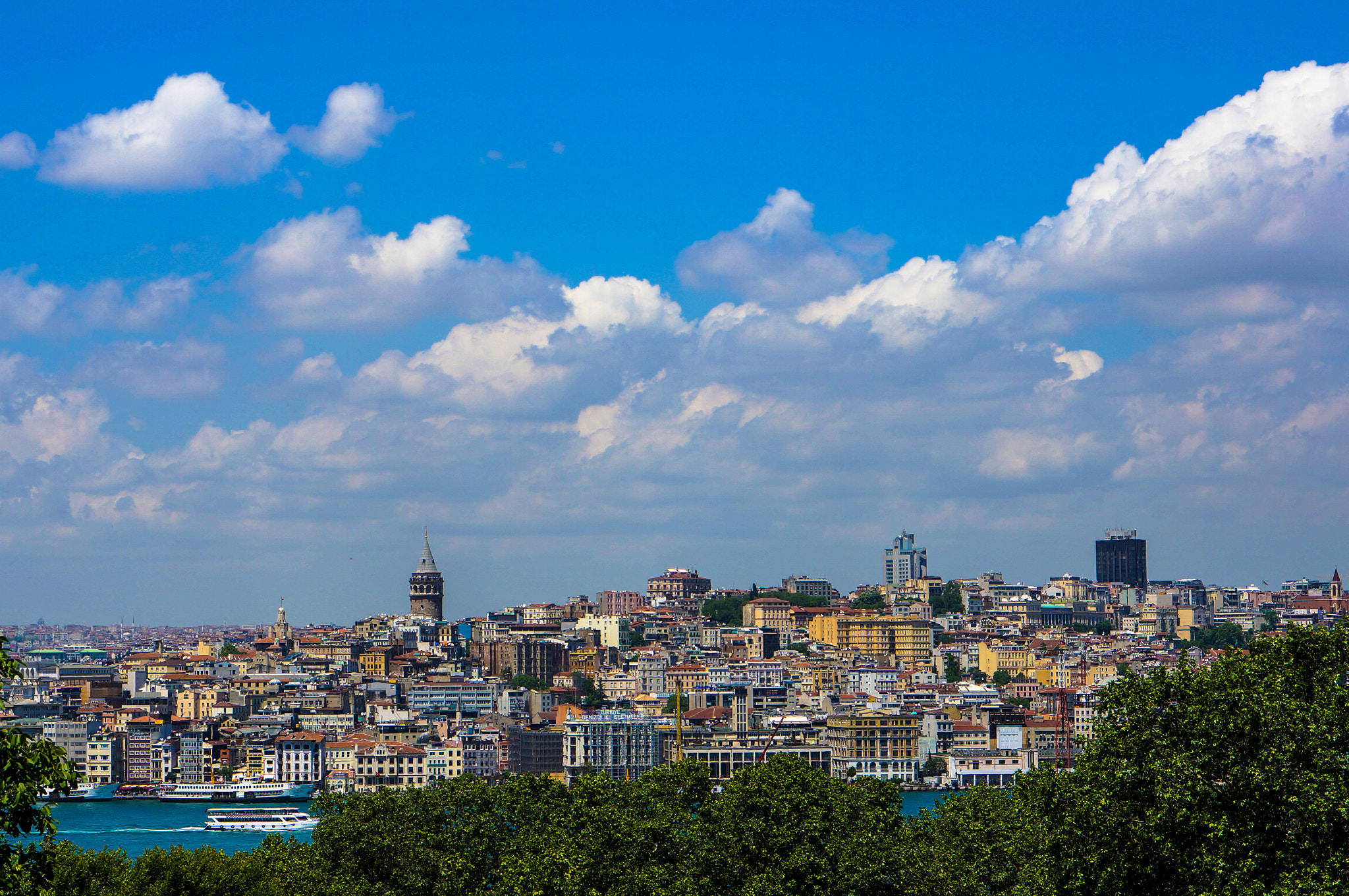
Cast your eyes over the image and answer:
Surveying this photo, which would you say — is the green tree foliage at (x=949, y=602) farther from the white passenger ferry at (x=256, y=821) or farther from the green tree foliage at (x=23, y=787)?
the green tree foliage at (x=23, y=787)

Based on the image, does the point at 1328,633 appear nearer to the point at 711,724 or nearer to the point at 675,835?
the point at 675,835

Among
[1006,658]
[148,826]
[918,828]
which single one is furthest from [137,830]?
[1006,658]

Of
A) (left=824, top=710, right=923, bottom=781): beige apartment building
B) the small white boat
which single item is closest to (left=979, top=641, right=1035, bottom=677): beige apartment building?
(left=824, top=710, right=923, bottom=781): beige apartment building

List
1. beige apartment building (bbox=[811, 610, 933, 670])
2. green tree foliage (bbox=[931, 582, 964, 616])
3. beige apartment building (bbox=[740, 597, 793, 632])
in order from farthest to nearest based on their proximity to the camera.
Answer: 1. green tree foliage (bbox=[931, 582, 964, 616])
2. beige apartment building (bbox=[740, 597, 793, 632])
3. beige apartment building (bbox=[811, 610, 933, 670])

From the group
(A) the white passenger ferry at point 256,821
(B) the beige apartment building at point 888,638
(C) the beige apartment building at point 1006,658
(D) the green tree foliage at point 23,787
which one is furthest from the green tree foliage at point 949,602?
(D) the green tree foliage at point 23,787

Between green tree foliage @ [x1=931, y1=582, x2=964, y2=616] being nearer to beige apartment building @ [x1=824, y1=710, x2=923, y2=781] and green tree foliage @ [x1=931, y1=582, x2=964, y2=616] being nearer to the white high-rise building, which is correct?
the white high-rise building
